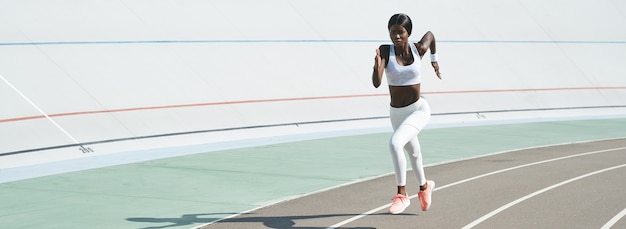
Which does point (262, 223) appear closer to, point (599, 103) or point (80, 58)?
point (80, 58)

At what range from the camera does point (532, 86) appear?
27.0 m

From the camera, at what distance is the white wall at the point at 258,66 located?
686 inches

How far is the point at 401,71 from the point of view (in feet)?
30.5

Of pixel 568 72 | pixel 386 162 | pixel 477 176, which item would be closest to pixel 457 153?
pixel 386 162

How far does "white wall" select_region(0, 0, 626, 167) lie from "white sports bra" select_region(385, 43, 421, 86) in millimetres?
7772

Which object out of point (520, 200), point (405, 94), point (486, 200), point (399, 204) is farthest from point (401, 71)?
point (520, 200)

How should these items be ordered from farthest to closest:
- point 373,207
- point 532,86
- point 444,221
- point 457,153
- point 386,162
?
point 532,86, point 457,153, point 386,162, point 373,207, point 444,221

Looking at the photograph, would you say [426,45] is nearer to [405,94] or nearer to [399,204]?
[405,94]

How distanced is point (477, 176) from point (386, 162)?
250 cm

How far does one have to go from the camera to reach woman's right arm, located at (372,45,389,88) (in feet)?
29.2

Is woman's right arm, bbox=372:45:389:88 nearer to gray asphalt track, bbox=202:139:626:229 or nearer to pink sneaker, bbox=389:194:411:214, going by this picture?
pink sneaker, bbox=389:194:411:214

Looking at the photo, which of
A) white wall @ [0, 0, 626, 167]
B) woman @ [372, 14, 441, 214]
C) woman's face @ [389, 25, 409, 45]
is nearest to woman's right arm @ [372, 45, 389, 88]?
woman @ [372, 14, 441, 214]

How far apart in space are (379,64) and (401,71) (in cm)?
41

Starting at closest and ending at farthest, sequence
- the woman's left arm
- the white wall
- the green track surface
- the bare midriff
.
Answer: the bare midriff < the woman's left arm < the green track surface < the white wall
